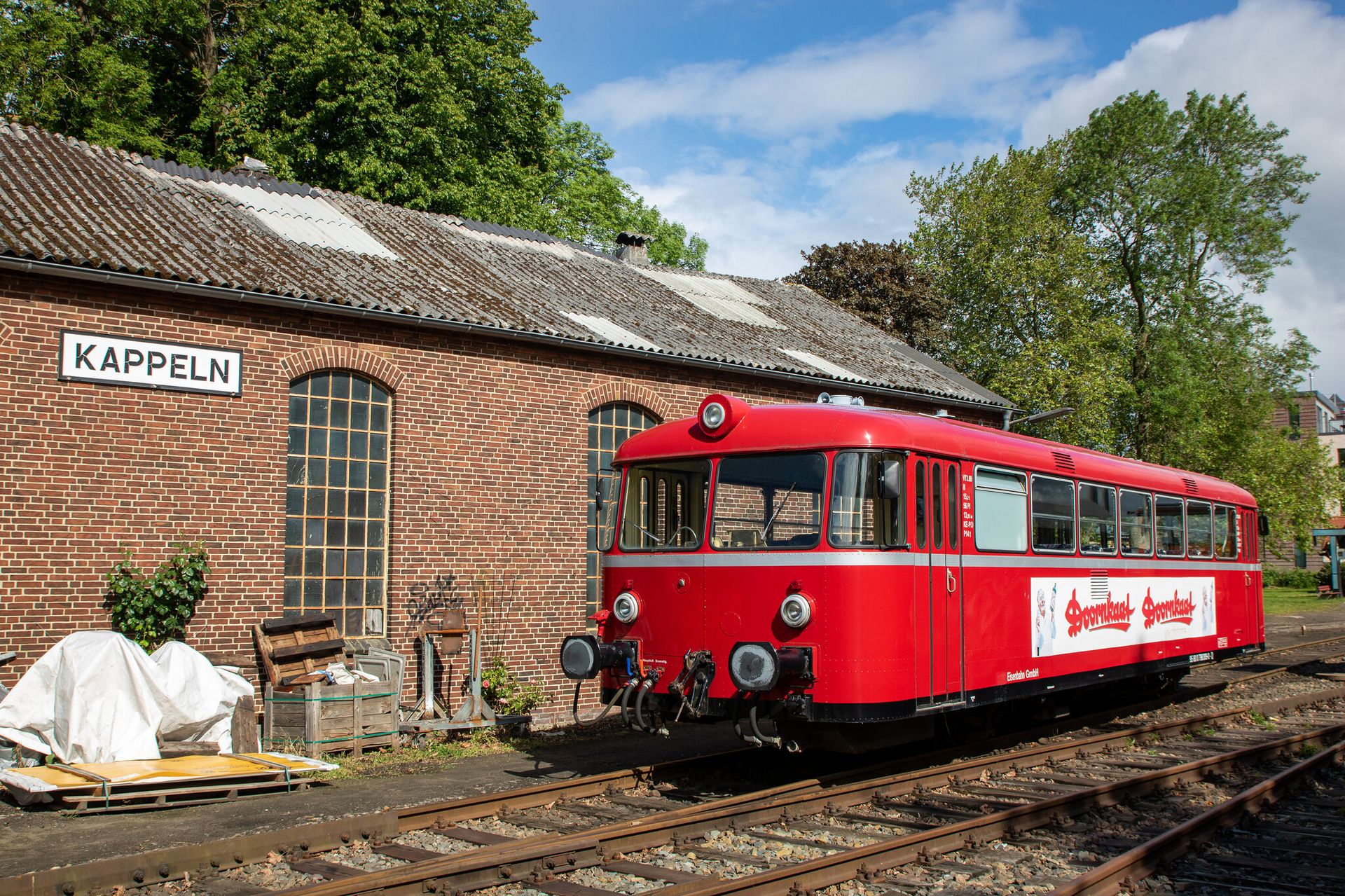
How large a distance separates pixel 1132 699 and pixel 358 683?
9949mm

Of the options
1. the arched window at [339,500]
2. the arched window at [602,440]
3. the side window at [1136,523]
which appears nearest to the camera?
the side window at [1136,523]

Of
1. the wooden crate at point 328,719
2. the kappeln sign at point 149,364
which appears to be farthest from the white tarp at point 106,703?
the kappeln sign at point 149,364

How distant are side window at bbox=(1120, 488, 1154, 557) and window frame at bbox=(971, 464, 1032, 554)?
2.30 meters

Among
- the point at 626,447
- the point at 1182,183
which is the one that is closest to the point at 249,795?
the point at 626,447

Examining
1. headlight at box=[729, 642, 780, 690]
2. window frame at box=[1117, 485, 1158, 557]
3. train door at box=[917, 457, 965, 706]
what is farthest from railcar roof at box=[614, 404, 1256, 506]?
headlight at box=[729, 642, 780, 690]

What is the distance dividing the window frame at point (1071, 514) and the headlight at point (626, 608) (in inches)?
142

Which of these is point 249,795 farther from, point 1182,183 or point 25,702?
point 1182,183

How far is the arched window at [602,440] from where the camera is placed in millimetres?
14992

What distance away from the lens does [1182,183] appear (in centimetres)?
3969

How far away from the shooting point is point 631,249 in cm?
2277

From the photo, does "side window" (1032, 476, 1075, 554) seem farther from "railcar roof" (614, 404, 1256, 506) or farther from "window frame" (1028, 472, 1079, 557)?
"railcar roof" (614, 404, 1256, 506)

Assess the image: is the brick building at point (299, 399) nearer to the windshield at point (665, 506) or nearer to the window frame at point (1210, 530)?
the windshield at point (665, 506)

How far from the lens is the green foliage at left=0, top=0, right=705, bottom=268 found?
26.3 m

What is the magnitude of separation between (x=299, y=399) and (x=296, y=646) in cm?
274
